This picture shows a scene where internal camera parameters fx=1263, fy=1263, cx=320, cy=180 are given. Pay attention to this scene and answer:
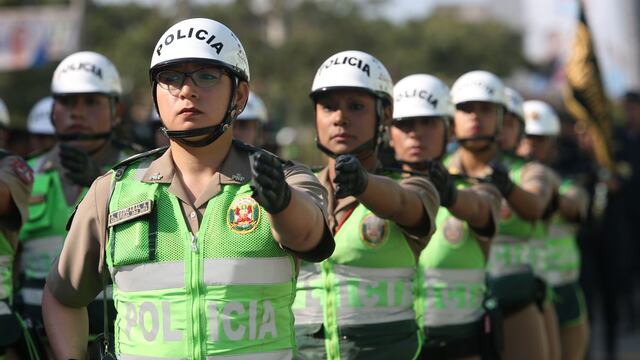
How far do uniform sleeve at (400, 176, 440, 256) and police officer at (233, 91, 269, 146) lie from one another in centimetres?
380

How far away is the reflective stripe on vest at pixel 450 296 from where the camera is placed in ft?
23.9

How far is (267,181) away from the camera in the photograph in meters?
3.84

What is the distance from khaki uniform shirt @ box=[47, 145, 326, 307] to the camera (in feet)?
14.5

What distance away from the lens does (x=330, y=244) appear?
14.1 ft

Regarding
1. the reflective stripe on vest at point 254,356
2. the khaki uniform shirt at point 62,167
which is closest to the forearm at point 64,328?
the reflective stripe on vest at point 254,356

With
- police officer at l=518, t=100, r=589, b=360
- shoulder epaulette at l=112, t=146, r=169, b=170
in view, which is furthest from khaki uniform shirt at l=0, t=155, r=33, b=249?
police officer at l=518, t=100, r=589, b=360

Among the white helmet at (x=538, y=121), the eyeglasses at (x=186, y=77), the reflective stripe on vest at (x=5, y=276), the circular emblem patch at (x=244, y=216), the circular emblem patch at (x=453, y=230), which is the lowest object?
the reflective stripe on vest at (x=5, y=276)

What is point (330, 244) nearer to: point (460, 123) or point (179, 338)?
point (179, 338)

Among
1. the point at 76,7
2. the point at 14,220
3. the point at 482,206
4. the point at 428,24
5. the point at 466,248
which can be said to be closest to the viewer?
the point at 14,220

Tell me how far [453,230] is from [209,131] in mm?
3220

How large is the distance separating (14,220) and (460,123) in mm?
3875

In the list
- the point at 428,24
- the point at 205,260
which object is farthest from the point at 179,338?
the point at 428,24

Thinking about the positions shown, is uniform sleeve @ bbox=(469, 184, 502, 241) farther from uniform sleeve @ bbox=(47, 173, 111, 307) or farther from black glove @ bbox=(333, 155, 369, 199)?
uniform sleeve @ bbox=(47, 173, 111, 307)

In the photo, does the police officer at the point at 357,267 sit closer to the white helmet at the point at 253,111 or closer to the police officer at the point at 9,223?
the police officer at the point at 9,223
